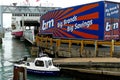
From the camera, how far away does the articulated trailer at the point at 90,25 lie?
2844 centimetres

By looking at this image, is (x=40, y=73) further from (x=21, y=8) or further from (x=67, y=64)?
(x=21, y=8)

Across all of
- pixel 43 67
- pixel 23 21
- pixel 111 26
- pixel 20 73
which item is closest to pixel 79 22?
pixel 111 26

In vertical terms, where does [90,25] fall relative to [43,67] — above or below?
above

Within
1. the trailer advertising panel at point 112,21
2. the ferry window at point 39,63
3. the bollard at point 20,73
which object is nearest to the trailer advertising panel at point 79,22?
the trailer advertising panel at point 112,21

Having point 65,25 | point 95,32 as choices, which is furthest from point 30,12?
point 95,32

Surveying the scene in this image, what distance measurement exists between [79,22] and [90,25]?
2.60 metres

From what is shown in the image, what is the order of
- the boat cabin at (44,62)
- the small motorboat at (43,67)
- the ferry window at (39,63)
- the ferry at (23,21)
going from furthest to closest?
the ferry at (23,21)
the ferry window at (39,63)
the boat cabin at (44,62)
the small motorboat at (43,67)

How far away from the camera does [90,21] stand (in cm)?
3045

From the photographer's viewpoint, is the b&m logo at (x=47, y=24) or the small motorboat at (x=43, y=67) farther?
the b&m logo at (x=47, y=24)

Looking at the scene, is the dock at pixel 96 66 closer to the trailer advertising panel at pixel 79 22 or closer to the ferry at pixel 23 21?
the trailer advertising panel at pixel 79 22

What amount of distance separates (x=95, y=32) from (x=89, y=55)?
2522 mm

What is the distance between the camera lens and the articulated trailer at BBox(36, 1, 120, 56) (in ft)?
93.3

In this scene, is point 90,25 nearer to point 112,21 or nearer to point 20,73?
point 112,21

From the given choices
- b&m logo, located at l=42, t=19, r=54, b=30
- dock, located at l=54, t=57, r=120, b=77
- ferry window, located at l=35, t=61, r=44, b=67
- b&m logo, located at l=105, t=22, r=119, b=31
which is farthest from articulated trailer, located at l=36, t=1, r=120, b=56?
ferry window, located at l=35, t=61, r=44, b=67
